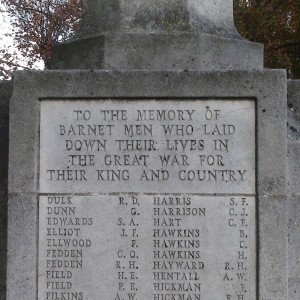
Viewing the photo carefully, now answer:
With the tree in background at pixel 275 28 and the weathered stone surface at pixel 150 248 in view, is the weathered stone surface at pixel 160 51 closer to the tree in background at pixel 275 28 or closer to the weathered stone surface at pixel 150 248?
the weathered stone surface at pixel 150 248

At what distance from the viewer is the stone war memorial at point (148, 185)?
16.6ft

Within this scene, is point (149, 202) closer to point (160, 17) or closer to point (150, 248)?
point (150, 248)

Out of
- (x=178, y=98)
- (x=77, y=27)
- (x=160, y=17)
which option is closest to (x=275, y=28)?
(x=77, y=27)

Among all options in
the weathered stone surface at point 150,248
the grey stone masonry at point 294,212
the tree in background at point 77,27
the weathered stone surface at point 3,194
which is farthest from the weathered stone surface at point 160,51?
the tree in background at point 77,27

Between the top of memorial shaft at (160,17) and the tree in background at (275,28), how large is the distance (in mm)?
14024

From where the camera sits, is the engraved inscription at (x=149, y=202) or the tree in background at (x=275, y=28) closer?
the engraved inscription at (x=149, y=202)

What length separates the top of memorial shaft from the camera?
216 inches

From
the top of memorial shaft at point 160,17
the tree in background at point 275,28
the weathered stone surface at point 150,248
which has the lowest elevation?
the weathered stone surface at point 150,248

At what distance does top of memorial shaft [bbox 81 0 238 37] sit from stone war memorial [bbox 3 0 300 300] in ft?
1.57

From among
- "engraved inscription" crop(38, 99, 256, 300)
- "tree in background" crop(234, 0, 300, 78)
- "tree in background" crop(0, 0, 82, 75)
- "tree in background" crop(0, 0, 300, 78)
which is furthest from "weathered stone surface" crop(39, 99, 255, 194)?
"tree in background" crop(0, 0, 82, 75)

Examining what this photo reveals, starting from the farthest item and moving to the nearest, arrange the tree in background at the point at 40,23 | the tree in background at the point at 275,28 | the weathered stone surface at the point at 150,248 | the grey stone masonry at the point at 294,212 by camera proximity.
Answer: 1. the tree in background at the point at 40,23
2. the tree in background at the point at 275,28
3. the grey stone masonry at the point at 294,212
4. the weathered stone surface at the point at 150,248

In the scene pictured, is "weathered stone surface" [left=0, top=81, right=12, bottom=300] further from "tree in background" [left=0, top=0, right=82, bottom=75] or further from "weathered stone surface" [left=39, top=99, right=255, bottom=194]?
"tree in background" [left=0, top=0, right=82, bottom=75]

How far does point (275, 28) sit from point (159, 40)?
15.5 metres

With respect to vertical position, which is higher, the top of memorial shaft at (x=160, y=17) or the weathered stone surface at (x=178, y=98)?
the top of memorial shaft at (x=160, y=17)
